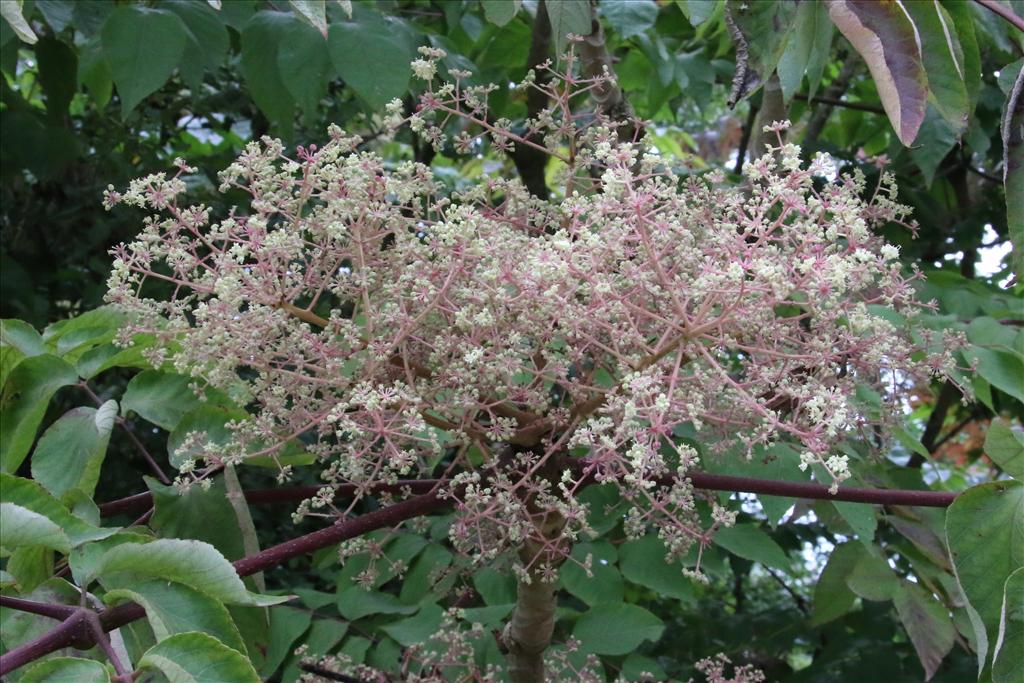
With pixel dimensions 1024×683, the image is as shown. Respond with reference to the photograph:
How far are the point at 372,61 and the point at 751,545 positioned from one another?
99 centimetres

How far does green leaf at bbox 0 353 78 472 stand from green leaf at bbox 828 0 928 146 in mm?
1027

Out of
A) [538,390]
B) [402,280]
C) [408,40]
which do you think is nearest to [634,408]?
[538,390]

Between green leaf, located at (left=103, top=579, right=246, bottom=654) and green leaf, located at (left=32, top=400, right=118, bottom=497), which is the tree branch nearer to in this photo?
green leaf, located at (left=103, top=579, right=246, bottom=654)

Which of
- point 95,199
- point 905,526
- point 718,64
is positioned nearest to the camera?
point 905,526

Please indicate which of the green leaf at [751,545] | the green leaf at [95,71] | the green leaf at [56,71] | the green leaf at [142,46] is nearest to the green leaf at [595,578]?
the green leaf at [751,545]

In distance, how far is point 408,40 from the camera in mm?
1937

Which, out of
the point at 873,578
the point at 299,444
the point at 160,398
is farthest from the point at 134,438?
the point at 873,578

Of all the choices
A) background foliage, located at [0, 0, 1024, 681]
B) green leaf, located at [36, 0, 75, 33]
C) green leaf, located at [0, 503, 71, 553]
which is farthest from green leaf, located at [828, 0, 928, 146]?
green leaf, located at [36, 0, 75, 33]

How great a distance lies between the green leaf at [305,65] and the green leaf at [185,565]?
97cm

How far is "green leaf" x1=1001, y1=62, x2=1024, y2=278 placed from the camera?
107cm

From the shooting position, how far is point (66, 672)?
82cm

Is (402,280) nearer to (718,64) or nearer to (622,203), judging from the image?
(622,203)

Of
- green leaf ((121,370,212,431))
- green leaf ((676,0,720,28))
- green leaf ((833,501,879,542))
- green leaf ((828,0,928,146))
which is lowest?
green leaf ((833,501,879,542))

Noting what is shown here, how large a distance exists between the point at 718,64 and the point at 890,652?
5.10 feet
